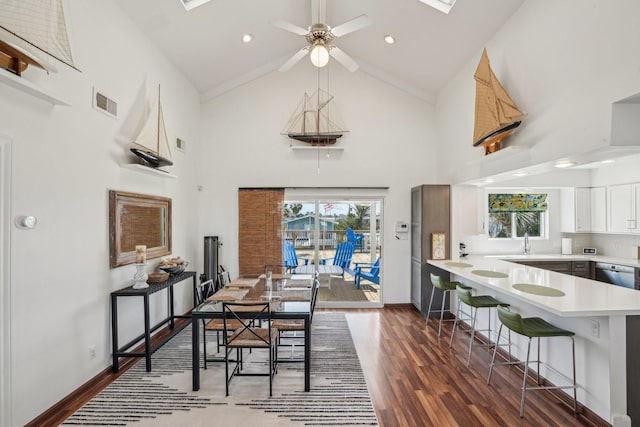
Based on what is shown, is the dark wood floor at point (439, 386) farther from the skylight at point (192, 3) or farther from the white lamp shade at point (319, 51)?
the skylight at point (192, 3)

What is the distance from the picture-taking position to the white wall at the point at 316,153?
542cm

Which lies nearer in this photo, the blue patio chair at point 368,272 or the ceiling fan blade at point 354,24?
the ceiling fan blade at point 354,24

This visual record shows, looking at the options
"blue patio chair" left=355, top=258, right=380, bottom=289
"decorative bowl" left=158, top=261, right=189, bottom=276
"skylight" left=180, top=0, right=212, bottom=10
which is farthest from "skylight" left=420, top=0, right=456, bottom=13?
"decorative bowl" left=158, top=261, right=189, bottom=276

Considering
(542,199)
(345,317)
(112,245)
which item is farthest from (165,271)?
(542,199)

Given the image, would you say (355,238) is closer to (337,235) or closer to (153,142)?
(337,235)

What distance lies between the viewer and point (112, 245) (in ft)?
10.2

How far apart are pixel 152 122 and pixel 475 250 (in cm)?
507

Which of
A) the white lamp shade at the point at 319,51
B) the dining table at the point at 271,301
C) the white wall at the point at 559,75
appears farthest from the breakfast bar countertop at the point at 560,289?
the white lamp shade at the point at 319,51

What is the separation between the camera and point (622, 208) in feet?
14.9

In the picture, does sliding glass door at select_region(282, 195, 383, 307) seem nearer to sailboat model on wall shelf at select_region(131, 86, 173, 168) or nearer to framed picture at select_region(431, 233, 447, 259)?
framed picture at select_region(431, 233, 447, 259)

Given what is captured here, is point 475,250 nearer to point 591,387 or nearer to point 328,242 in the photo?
point 328,242

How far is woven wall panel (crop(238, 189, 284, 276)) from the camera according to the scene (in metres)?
5.39

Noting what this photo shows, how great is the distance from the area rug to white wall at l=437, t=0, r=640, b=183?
9.04 ft

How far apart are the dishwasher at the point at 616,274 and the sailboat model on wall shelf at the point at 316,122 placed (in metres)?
4.36
